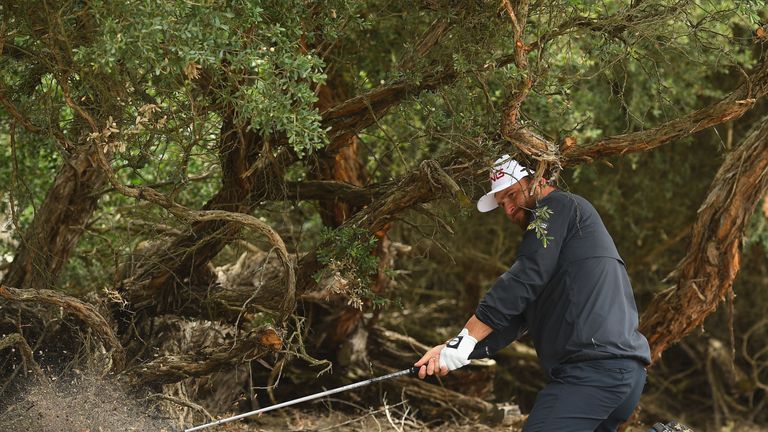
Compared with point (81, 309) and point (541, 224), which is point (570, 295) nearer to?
point (541, 224)

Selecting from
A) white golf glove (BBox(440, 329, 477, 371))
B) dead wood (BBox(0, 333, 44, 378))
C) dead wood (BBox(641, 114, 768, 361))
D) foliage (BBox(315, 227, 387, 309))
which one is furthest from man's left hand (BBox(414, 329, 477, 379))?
dead wood (BBox(641, 114, 768, 361))

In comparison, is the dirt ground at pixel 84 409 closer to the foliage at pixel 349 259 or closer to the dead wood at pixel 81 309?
the dead wood at pixel 81 309

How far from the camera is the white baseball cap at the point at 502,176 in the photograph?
207 inches

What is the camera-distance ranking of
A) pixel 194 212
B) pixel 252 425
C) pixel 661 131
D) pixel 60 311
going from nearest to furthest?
pixel 194 212 < pixel 661 131 < pixel 60 311 < pixel 252 425

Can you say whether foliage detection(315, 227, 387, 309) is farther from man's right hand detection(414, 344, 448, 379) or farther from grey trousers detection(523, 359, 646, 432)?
grey trousers detection(523, 359, 646, 432)

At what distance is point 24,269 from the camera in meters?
7.12

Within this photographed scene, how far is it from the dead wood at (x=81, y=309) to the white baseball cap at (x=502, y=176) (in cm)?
235

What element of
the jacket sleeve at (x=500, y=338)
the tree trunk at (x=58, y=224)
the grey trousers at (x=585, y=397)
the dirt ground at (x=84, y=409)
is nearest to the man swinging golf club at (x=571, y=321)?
the grey trousers at (x=585, y=397)

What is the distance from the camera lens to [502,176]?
208 inches

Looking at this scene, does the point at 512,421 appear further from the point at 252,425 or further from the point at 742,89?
the point at 742,89

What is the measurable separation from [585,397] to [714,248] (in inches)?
114

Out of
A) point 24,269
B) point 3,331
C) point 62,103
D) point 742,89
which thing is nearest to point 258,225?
point 62,103

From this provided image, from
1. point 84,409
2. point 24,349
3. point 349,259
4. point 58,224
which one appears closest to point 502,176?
point 349,259

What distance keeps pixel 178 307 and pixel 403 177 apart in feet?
6.32
